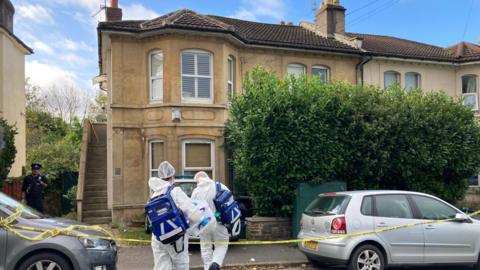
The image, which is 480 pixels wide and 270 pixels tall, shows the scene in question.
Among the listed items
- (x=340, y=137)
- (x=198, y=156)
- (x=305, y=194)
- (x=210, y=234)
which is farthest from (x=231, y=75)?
(x=210, y=234)

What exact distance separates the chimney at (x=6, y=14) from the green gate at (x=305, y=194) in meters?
13.4

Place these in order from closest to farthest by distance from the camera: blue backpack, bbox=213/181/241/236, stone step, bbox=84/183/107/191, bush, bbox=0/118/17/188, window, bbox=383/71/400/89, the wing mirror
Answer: blue backpack, bbox=213/181/241/236 → the wing mirror → bush, bbox=0/118/17/188 → stone step, bbox=84/183/107/191 → window, bbox=383/71/400/89

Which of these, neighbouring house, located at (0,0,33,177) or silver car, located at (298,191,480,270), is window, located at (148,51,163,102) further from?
silver car, located at (298,191,480,270)

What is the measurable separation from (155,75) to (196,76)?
144 cm

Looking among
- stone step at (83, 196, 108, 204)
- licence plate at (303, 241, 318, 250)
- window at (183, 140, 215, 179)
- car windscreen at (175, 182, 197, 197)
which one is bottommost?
licence plate at (303, 241, 318, 250)

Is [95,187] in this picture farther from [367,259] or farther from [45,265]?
[367,259]

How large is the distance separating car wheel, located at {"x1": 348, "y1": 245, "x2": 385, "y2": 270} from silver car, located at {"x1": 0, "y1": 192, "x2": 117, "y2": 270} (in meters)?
4.01

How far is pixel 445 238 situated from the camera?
26.7ft

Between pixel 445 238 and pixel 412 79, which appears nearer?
pixel 445 238

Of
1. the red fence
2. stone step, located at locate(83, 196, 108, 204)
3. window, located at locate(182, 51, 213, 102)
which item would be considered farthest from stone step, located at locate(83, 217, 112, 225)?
window, located at locate(182, 51, 213, 102)

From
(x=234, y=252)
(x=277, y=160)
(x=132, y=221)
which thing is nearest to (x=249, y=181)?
(x=277, y=160)

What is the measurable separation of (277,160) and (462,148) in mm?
5639

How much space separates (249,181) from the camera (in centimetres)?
1187

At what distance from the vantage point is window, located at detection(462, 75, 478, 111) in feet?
66.6
